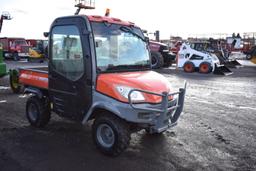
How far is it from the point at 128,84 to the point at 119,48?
81 cm

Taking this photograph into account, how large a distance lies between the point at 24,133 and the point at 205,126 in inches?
148

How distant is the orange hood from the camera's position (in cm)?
471

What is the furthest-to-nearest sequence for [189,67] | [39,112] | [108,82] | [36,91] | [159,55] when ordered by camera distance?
[159,55], [189,67], [36,91], [39,112], [108,82]

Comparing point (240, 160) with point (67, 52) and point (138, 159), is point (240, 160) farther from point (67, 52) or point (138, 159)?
point (67, 52)

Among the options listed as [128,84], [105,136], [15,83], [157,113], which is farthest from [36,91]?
[15,83]

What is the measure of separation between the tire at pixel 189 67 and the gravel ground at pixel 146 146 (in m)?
10.4

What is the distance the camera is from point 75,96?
530cm

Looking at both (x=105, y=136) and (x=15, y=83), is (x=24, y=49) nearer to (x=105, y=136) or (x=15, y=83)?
(x=15, y=83)

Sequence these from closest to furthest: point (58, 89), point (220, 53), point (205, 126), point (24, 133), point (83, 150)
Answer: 1. point (83, 150)
2. point (58, 89)
3. point (24, 133)
4. point (205, 126)
5. point (220, 53)

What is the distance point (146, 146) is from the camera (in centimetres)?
550

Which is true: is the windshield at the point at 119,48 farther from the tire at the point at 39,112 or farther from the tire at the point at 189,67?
the tire at the point at 189,67

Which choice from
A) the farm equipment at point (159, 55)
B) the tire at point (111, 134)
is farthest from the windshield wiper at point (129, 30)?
the farm equipment at point (159, 55)

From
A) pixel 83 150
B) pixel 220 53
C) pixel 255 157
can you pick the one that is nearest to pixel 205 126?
pixel 255 157

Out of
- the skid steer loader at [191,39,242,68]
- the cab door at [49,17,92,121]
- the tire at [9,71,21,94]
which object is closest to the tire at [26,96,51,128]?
the cab door at [49,17,92,121]
